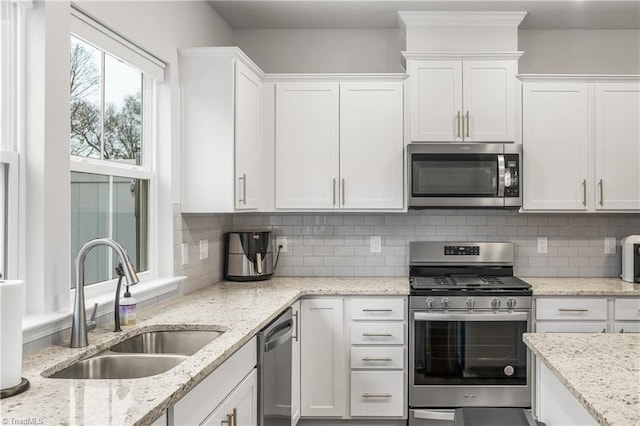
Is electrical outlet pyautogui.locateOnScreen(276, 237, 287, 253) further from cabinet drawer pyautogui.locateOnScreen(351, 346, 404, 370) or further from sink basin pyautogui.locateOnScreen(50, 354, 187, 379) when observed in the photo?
sink basin pyautogui.locateOnScreen(50, 354, 187, 379)

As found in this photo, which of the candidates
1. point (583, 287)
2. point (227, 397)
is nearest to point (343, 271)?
point (583, 287)

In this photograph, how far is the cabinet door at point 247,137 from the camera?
319cm

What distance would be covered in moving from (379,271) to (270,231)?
33.1 inches

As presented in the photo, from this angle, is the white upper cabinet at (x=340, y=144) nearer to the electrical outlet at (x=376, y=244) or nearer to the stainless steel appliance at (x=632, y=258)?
the electrical outlet at (x=376, y=244)

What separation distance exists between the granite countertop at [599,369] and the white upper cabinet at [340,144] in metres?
1.77

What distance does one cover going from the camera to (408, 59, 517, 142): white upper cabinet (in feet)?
11.7

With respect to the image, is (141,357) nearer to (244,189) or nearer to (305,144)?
(244,189)

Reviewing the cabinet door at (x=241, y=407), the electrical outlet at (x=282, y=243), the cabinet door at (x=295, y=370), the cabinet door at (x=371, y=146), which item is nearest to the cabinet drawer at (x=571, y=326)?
the cabinet door at (x=371, y=146)

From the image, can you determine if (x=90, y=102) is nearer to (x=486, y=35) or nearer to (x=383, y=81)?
(x=383, y=81)

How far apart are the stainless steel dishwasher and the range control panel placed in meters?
1.37

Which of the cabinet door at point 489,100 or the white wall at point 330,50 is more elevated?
the white wall at point 330,50

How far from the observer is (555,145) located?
3605 millimetres

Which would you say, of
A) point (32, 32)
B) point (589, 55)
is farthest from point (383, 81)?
point (32, 32)

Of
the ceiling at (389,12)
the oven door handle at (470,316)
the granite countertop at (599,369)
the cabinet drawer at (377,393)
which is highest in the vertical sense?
the ceiling at (389,12)
